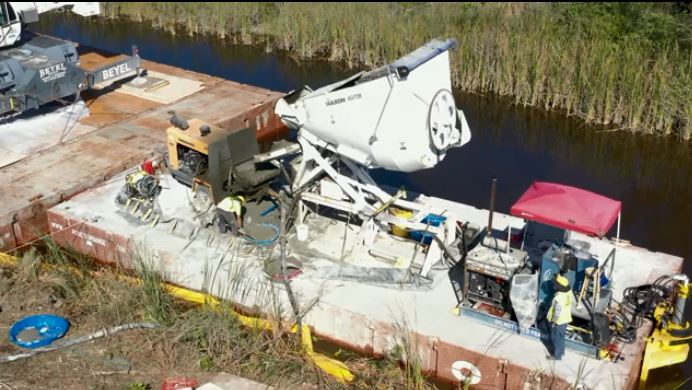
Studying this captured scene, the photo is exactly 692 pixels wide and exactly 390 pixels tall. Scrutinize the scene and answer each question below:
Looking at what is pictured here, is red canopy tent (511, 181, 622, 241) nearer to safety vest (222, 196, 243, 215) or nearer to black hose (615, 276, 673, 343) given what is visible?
black hose (615, 276, 673, 343)

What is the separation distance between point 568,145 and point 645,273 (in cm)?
748

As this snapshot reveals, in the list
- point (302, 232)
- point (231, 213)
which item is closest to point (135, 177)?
point (231, 213)

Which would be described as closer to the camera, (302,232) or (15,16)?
(302,232)

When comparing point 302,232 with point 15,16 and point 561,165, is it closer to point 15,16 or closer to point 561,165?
point 561,165

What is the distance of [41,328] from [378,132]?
5.87 m

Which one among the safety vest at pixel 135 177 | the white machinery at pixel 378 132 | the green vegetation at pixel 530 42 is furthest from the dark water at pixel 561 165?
the safety vest at pixel 135 177

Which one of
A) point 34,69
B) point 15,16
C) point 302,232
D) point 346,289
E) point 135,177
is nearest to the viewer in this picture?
point 346,289

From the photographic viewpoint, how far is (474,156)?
65.3 ft

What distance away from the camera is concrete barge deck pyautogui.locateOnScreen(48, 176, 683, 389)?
457 inches

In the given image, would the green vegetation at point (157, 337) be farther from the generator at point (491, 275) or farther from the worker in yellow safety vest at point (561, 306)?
the worker in yellow safety vest at point (561, 306)

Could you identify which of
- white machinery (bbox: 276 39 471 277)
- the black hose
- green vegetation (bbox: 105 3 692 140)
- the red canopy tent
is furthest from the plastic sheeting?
green vegetation (bbox: 105 3 692 140)

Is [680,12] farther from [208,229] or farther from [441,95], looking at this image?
[208,229]

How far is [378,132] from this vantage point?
516 inches

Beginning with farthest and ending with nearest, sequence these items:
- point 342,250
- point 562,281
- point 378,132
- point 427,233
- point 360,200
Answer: point 342,250 → point 360,200 → point 427,233 → point 378,132 → point 562,281
